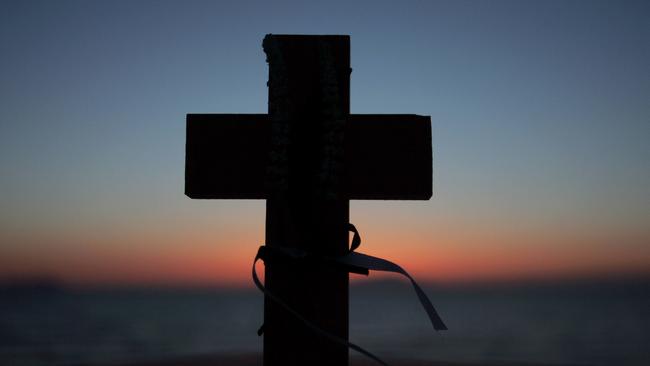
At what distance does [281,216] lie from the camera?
1685mm

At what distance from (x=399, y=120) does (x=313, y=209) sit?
415mm

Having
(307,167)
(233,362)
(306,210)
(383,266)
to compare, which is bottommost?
(233,362)

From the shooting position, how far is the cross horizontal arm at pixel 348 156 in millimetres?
1750

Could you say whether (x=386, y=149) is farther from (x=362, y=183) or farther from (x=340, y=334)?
(x=340, y=334)

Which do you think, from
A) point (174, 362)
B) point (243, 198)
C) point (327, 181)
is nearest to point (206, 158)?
point (243, 198)

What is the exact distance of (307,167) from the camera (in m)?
1.68

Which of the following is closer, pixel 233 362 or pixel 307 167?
pixel 307 167

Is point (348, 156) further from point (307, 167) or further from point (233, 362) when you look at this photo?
point (233, 362)

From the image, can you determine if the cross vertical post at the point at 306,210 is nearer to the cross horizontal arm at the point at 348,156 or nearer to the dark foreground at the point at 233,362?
the cross horizontal arm at the point at 348,156

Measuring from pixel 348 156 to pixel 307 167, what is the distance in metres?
0.15

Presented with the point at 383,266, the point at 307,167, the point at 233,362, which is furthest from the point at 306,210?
the point at 233,362

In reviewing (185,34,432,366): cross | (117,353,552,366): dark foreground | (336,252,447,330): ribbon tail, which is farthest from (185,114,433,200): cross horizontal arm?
(117,353,552,366): dark foreground

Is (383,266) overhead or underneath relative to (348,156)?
underneath

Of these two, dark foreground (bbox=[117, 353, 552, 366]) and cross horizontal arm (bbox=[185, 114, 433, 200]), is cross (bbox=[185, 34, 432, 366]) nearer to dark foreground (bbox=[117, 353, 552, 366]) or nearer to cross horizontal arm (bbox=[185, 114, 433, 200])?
cross horizontal arm (bbox=[185, 114, 433, 200])
